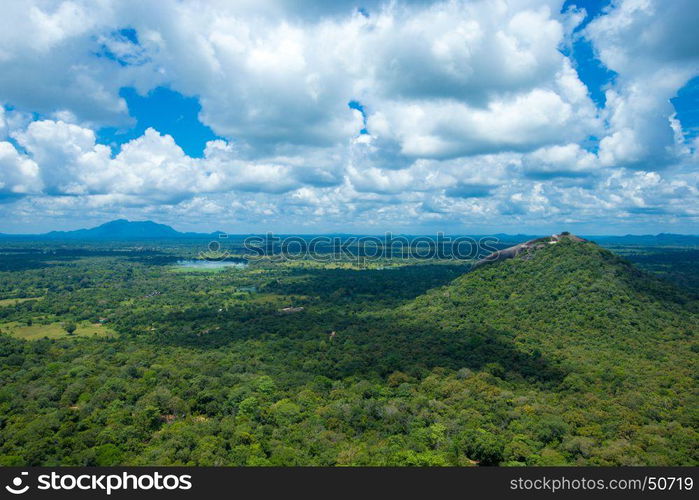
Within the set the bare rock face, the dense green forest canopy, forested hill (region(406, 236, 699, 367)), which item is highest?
the bare rock face

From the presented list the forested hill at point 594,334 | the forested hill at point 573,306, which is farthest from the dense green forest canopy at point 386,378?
the forested hill at point 573,306

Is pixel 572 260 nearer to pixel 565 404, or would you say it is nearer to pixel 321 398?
pixel 565 404

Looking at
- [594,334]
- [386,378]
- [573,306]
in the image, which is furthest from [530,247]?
[386,378]

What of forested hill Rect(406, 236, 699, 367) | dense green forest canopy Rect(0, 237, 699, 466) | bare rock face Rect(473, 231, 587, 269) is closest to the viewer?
dense green forest canopy Rect(0, 237, 699, 466)

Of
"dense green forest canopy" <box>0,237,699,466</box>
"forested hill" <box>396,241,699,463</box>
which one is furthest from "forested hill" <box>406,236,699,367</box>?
"dense green forest canopy" <box>0,237,699,466</box>

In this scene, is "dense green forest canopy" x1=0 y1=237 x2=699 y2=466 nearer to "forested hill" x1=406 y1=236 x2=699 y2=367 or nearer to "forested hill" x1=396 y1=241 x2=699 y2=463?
"forested hill" x1=396 y1=241 x2=699 y2=463

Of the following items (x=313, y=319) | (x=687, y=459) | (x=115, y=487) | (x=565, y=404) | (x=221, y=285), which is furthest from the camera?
(x=221, y=285)

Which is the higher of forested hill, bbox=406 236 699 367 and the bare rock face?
the bare rock face

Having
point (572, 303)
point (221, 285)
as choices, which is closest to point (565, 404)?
point (572, 303)

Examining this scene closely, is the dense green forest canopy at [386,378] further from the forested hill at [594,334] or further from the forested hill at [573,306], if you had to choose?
the forested hill at [573,306]
